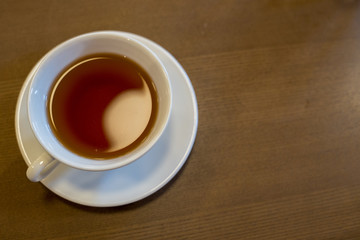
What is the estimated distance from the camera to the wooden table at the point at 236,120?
763 mm

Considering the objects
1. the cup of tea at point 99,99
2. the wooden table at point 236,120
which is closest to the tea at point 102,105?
the cup of tea at point 99,99

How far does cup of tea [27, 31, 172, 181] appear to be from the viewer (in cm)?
66

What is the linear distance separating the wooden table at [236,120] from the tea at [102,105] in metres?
0.15

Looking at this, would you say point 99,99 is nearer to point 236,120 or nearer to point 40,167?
point 40,167

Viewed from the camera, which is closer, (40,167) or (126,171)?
(40,167)

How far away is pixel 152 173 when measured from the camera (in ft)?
2.39

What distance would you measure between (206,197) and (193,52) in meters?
0.41

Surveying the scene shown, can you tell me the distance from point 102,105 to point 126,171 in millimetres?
185

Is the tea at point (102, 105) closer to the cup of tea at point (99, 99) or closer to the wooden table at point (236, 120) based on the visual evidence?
the cup of tea at point (99, 99)

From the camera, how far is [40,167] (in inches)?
23.8

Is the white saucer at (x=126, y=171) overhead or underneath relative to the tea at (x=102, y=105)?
underneath

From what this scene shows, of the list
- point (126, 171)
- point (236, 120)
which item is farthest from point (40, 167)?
point (236, 120)

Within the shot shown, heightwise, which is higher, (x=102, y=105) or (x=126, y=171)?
(x=102, y=105)

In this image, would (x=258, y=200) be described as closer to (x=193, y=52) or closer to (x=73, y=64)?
(x=193, y=52)
